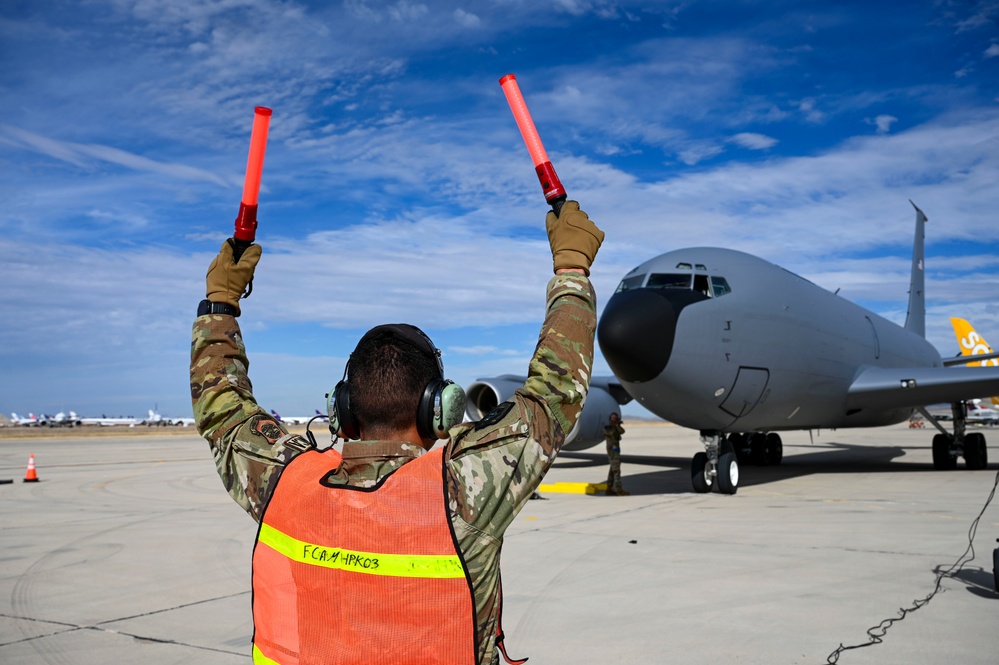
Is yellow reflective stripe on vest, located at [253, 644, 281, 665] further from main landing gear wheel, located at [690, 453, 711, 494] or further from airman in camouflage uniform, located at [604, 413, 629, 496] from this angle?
main landing gear wheel, located at [690, 453, 711, 494]

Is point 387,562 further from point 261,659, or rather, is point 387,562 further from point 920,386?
point 920,386

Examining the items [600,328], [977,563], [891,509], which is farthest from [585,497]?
[977,563]

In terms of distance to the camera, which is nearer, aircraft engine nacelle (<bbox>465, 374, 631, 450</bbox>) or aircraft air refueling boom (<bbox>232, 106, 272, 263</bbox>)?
aircraft air refueling boom (<bbox>232, 106, 272, 263</bbox>)

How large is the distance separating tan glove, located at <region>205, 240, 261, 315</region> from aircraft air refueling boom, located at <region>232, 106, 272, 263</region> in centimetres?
2

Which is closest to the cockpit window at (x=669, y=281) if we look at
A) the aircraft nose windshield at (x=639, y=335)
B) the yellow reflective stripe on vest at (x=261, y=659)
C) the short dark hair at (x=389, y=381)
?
the aircraft nose windshield at (x=639, y=335)

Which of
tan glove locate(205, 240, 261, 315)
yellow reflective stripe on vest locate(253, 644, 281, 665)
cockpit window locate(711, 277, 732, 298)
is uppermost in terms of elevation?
cockpit window locate(711, 277, 732, 298)

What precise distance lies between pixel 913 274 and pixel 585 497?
709 inches

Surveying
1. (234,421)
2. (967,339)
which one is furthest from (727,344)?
(967,339)

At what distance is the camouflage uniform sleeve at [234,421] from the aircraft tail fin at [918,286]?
88.4 ft

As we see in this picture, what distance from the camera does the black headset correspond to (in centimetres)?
187

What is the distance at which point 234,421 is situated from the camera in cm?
216

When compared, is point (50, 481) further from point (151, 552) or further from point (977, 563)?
point (977, 563)

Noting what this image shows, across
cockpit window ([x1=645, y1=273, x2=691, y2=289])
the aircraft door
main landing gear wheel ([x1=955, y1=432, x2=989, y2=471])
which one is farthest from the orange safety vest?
main landing gear wheel ([x1=955, y1=432, x2=989, y2=471])

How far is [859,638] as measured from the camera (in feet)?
16.3
